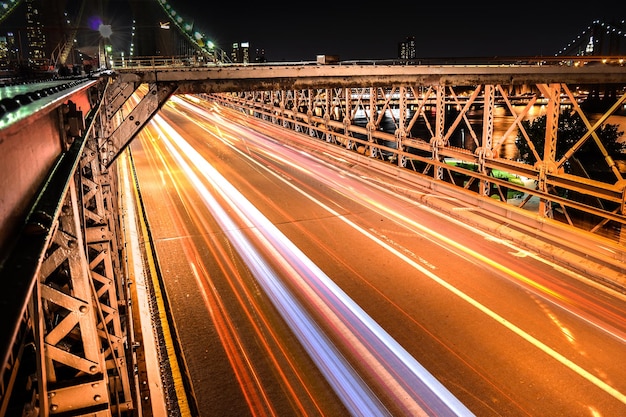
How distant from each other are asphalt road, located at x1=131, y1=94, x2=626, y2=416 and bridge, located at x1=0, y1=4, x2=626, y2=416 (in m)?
1.15

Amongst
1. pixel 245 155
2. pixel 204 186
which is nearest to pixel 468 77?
pixel 204 186

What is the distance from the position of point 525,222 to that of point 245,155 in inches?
635

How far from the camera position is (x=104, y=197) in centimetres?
855

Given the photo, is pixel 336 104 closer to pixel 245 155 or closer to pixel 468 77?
pixel 245 155

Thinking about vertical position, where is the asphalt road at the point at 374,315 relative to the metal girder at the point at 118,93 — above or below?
below

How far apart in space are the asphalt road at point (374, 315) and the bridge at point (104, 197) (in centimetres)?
115

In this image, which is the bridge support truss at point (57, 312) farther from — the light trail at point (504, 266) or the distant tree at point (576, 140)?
the distant tree at point (576, 140)

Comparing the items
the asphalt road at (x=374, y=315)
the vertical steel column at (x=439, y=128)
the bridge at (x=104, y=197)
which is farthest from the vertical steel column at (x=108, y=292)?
the vertical steel column at (x=439, y=128)

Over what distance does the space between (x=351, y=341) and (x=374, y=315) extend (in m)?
0.93

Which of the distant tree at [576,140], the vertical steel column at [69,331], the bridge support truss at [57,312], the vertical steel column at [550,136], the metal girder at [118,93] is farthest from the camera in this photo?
the distant tree at [576,140]

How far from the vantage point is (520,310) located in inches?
318

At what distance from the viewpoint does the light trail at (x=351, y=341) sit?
19.2 feet

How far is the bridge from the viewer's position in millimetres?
2074

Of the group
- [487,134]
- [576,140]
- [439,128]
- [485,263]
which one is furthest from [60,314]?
[576,140]
